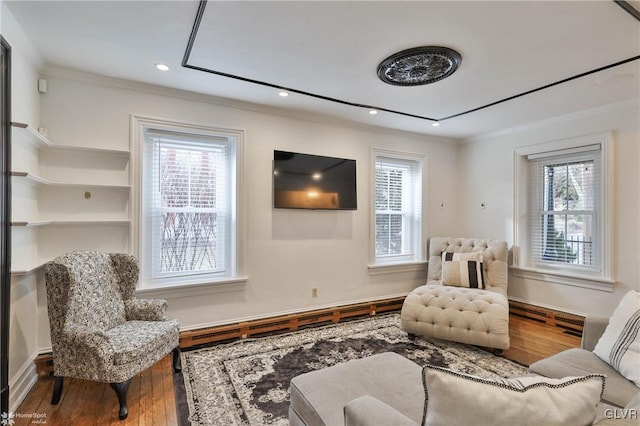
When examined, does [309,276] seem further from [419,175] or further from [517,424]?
[517,424]

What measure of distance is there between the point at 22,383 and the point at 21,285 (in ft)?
2.17

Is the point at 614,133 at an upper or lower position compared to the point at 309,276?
upper

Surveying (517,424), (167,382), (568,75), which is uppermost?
(568,75)

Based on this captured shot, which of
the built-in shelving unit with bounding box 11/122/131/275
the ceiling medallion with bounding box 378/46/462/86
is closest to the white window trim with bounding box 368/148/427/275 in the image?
the ceiling medallion with bounding box 378/46/462/86

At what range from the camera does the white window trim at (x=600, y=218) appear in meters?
3.23

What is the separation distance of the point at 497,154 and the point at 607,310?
85.8 inches

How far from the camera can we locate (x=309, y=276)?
3605 mm

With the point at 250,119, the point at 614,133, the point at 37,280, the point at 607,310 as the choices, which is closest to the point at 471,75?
the point at 614,133

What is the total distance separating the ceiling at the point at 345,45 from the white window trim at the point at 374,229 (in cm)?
103

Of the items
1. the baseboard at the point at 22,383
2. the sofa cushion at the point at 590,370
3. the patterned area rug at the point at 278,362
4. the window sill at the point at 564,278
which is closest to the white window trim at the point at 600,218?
the window sill at the point at 564,278

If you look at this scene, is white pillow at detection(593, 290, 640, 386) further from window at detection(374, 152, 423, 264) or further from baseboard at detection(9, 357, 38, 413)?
baseboard at detection(9, 357, 38, 413)

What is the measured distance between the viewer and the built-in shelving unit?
7.30ft

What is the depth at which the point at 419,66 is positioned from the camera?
7.80 ft

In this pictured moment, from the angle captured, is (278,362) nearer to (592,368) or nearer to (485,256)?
(592,368)
